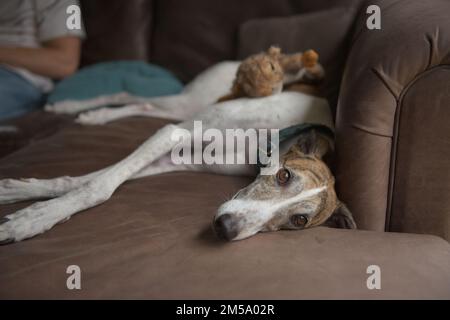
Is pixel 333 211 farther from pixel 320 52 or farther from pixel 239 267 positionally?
pixel 320 52

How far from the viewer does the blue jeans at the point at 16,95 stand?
8.61 ft

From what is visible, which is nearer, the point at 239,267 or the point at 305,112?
the point at 239,267

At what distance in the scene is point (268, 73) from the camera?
195 centimetres

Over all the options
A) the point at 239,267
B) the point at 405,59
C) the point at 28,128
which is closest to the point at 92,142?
the point at 28,128

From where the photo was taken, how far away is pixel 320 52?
2.43m

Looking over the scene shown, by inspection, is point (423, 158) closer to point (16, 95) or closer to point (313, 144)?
point (313, 144)

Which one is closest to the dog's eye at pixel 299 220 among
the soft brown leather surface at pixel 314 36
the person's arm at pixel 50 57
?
the soft brown leather surface at pixel 314 36

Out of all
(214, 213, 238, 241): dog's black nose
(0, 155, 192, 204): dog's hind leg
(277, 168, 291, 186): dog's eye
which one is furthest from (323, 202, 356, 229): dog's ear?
(0, 155, 192, 204): dog's hind leg

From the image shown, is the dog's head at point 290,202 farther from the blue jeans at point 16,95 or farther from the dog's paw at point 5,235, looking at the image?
the blue jeans at point 16,95

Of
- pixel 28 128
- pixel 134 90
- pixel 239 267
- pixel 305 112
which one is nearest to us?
pixel 239 267

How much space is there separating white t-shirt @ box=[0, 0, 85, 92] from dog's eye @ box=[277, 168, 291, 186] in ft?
7.11

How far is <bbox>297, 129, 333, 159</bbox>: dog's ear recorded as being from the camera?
1.66 meters

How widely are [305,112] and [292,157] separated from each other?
0.44 metres
